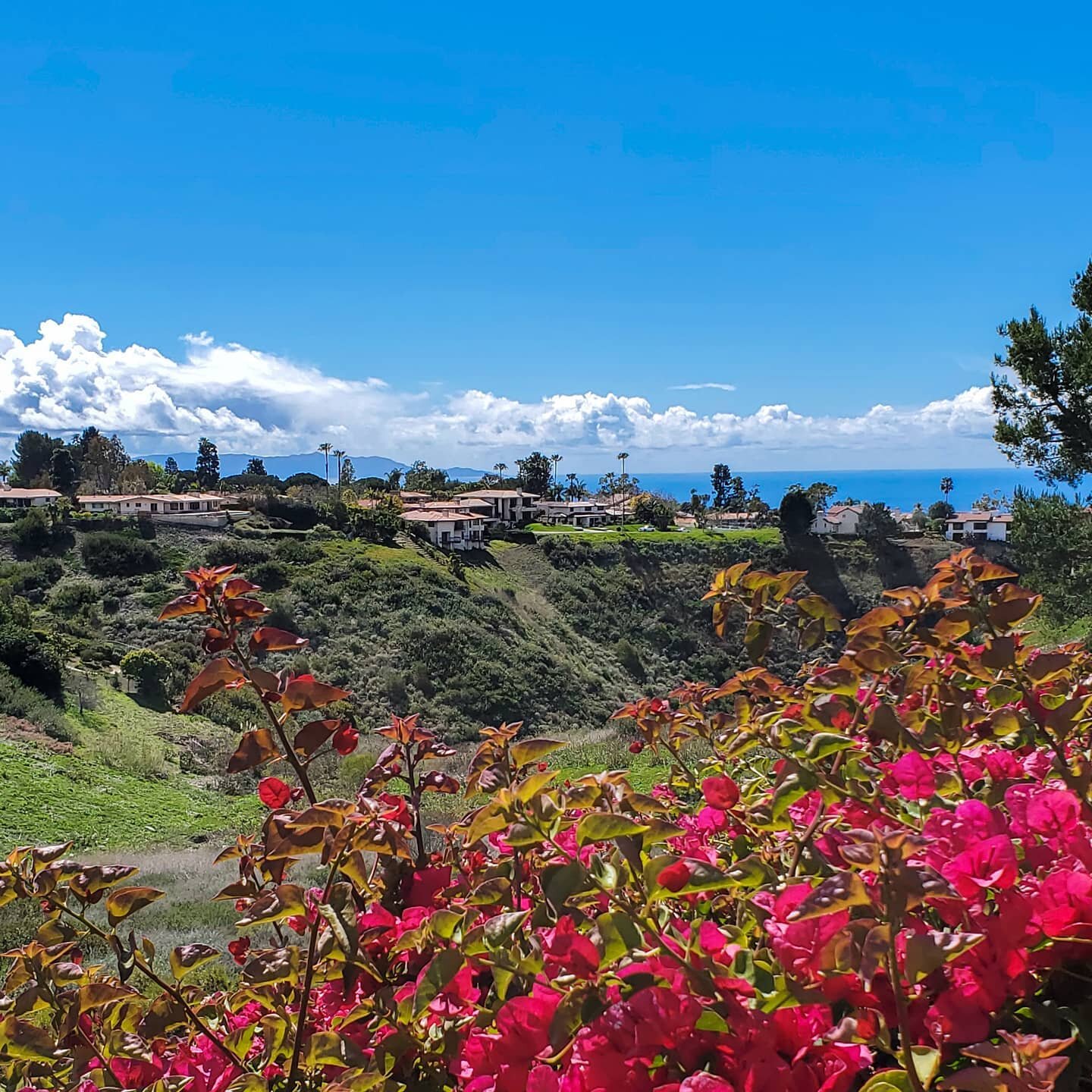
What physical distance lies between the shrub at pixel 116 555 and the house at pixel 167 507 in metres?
4.75

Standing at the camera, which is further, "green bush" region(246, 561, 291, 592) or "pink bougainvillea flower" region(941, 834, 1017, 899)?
"green bush" region(246, 561, 291, 592)

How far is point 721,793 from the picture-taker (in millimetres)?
1195

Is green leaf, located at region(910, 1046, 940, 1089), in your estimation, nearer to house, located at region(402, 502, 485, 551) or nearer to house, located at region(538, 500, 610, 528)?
house, located at region(402, 502, 485, 551)

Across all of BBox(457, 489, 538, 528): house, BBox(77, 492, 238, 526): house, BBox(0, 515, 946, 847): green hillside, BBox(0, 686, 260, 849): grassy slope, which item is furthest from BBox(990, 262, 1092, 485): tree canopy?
BBox(457, 489, 538, 528): house

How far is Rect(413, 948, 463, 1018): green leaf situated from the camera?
0.82 metres

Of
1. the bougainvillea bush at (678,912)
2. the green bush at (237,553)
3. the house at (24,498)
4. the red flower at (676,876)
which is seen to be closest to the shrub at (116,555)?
the green bush at (237,553)

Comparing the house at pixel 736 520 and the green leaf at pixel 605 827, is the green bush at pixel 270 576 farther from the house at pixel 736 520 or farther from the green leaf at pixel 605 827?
the house at pixel 736 520

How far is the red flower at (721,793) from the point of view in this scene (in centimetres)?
118

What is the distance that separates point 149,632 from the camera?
2338 centimetres

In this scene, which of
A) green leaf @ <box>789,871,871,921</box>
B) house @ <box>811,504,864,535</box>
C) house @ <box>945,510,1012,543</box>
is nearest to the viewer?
green leaf @ <box>789,871,871,921</box>

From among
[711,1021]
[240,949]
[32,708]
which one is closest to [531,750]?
[711,1021]

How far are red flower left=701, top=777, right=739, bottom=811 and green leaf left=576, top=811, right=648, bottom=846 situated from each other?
441 mm

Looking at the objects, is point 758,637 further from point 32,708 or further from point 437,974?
point 32,708

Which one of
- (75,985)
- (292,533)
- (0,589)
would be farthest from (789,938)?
(292,533)
